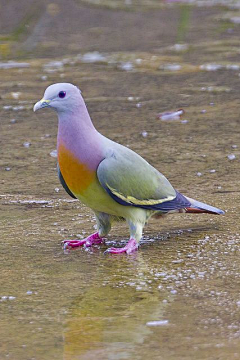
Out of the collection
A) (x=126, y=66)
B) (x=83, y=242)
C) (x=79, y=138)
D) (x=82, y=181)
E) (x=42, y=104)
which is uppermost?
(x=42, y=104)

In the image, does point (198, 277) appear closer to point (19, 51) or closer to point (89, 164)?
point (89, 164)

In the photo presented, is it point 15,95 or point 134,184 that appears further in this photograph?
point 15,95

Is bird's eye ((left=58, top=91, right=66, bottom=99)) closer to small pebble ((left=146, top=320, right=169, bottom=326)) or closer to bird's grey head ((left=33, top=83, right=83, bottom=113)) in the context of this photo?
bird's grey head ((left=33, top=83, right=83, bottom=113))

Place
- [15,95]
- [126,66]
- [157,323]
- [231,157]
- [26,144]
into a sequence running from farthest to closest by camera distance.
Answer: [126,66] < [15,95] < [26,144] < [231,157] < [157,323]

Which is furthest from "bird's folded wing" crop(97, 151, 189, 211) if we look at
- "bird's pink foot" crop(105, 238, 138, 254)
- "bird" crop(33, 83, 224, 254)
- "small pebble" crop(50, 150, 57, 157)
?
"small pebble" crop(50, 150, 57, 157)

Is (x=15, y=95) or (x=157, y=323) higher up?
(x=157, y=323)

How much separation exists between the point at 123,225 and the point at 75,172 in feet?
2.74

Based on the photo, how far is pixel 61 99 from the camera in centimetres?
392

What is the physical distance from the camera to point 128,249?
401 centimetres

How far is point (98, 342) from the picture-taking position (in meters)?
3.02

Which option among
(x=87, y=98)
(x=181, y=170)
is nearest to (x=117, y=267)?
(x=181, y=170)

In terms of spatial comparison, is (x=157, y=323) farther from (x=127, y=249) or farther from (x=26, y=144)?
(x=26, y=144)

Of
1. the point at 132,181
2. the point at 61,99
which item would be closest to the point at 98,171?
the point at 132,181

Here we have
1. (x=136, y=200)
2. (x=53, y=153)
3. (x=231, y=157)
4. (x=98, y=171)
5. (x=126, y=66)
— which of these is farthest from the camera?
(x=126, y=66)
